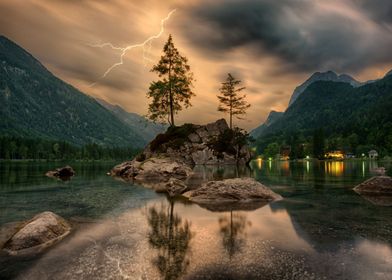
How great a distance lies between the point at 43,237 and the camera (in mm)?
10508

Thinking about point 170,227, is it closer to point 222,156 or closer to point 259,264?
point 259,264

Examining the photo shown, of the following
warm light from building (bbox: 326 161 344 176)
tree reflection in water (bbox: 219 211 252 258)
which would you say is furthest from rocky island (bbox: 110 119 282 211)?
warm light from building (bbox: 326 161 344 176)

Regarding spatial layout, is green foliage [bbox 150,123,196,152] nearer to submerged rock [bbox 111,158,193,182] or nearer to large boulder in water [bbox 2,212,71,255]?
submerged rock [bbox 111,158,193,182]

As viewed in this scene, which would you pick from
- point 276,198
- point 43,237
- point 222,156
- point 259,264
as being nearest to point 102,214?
point 43,237

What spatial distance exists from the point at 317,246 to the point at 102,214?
10525 mm

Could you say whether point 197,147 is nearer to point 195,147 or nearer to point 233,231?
point 195,147

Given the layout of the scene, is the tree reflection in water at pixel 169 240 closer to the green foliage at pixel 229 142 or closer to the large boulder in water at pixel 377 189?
the large boulder in water at pixel 377 189

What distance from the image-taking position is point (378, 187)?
76.5 ft

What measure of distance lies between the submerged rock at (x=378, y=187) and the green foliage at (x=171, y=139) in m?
42.9

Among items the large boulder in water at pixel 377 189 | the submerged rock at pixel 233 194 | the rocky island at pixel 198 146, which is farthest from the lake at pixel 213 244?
the rocky island at pixel 198 146

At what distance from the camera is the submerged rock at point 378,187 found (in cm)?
2288

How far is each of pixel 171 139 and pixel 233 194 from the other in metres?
45.1

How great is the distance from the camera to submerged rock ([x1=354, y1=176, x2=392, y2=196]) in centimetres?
2288

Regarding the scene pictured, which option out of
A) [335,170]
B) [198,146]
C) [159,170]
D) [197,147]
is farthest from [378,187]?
[198,146]
